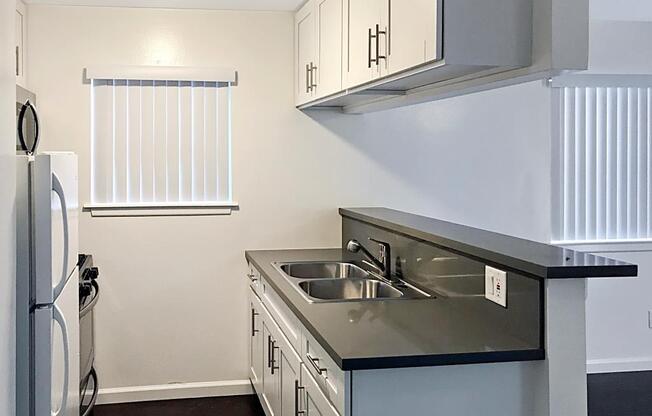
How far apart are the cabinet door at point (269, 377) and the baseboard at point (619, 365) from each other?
2353mm

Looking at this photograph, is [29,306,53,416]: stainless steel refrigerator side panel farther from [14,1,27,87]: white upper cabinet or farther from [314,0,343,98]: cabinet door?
[14,1,27,87]: white upper cabinet

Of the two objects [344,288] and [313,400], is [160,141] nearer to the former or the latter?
[344,288]

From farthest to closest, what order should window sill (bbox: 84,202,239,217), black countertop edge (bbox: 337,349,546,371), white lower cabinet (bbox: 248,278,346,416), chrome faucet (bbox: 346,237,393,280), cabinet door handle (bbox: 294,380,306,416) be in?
window sill (bbox: 84,202,239,217) → chrome faucet (bbox: 346,237,393,280) → cabinet door handle (bbox: 294,380,306,416) → white lower cabinet (bbox: 248,278,346,416) → black countertop edge (bbox: 337,349,546,371)

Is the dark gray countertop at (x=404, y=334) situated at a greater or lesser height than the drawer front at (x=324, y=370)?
greater

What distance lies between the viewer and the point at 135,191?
448cm

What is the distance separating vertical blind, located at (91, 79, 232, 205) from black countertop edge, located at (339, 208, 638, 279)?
128 cm

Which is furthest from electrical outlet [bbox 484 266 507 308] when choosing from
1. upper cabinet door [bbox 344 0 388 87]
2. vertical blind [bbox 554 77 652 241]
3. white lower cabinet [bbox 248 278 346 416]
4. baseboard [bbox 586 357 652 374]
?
baseboard [bbox 586 357 652 374]

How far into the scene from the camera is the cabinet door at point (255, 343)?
4.14 metres

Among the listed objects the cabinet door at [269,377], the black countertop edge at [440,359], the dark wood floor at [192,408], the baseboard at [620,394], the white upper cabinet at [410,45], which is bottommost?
the dark wood floor at [192,408]

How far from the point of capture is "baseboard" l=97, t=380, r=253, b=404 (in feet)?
14.8

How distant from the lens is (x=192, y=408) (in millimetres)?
4414

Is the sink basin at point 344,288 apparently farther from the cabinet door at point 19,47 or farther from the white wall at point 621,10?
the white wall at point 621,10

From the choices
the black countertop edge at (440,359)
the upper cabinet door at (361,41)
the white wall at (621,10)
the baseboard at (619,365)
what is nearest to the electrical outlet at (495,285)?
the black countertop edge at (440,359)

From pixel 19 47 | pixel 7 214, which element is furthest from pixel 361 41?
pixel 19 47
